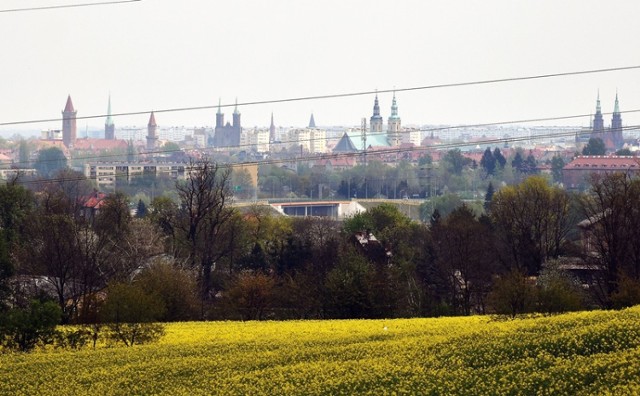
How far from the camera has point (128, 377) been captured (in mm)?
29375

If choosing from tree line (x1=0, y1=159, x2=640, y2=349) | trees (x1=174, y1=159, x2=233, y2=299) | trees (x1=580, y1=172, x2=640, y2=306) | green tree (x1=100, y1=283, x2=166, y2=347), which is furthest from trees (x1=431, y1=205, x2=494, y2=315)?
green tree (x1=100, y1=283, x2=166, y2=347)

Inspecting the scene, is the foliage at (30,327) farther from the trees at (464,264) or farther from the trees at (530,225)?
the trees at (530,225)

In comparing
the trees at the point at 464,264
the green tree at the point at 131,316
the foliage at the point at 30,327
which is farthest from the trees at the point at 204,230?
the foliage at the point at 30,327

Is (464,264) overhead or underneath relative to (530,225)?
underneath

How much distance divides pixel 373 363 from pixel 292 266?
3452 cm

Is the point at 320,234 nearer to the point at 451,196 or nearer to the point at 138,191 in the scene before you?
the point at 451,196

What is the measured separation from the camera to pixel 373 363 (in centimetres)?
2812

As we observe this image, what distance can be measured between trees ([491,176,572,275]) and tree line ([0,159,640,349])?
0.11 meters

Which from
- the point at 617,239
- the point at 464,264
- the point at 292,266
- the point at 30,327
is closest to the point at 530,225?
the point at 464,264

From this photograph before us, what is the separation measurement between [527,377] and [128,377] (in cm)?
918

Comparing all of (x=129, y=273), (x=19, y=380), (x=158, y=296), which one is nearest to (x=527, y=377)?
(x=19, y=380)

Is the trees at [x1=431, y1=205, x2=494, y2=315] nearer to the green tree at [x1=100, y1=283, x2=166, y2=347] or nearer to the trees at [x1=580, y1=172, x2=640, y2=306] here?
the trees at [x1=580, y1=172, x2=640, y2=306]

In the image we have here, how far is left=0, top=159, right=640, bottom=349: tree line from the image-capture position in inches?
1632

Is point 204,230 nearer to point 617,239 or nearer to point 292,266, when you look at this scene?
point 292,266
